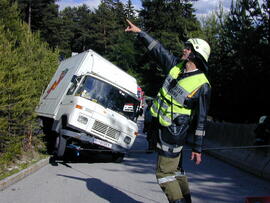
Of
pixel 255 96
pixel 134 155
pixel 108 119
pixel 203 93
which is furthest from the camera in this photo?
pixel 255 96

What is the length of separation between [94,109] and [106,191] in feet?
12.9

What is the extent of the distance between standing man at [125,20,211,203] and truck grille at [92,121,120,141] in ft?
19.9

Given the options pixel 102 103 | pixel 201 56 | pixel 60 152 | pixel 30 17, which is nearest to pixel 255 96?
pixel 102 103

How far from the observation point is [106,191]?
6969 millimetres

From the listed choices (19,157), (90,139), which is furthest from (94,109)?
(19,157)

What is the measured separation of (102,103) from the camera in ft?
36.0

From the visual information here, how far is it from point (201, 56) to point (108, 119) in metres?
6.51

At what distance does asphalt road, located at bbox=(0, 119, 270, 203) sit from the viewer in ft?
21.1

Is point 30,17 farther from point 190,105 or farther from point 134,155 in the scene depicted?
point 190,105

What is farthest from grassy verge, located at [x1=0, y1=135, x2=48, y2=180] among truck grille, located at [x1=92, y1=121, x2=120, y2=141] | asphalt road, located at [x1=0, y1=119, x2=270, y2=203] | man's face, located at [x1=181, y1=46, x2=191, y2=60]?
man's face, located at [x1=181, y1=46, x2=191, y2=60]

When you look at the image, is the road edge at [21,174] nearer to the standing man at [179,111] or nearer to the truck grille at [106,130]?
the truck grille at [106,130]

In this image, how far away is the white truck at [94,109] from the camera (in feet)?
33.8

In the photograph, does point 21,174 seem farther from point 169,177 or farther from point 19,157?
point 169,177

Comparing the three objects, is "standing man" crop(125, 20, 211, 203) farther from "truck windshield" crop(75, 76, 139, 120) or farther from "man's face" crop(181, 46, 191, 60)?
"truck windshield" crop(75, 76, 139, 120)
